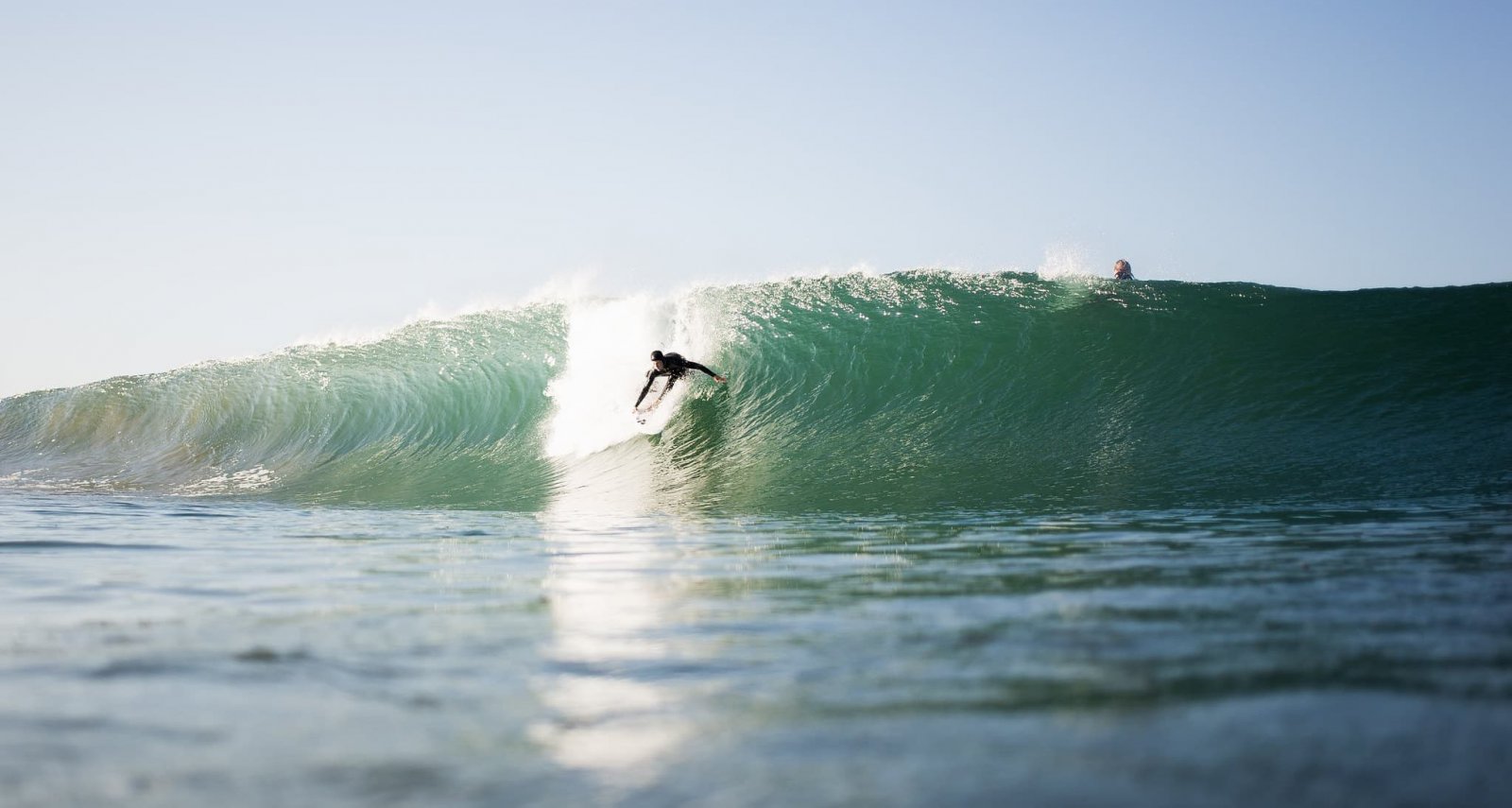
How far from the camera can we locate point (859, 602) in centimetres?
330

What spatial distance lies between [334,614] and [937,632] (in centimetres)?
175

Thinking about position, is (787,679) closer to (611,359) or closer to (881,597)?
(881,597)

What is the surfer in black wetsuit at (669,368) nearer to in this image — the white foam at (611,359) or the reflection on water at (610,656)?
the white foam at (611,359)

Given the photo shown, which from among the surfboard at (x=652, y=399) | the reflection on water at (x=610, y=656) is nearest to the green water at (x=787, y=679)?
the reflection on water at (x=610, y=656)

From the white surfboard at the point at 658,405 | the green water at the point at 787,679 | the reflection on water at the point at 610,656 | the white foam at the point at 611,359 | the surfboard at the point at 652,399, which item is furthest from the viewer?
the white foam at the point at 611,359

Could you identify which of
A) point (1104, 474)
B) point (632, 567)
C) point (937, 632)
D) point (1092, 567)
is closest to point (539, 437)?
point (1104, 474)

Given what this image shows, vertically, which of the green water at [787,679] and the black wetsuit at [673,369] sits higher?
the black wetsuit at [673,369]

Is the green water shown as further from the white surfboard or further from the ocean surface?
the white surfboard

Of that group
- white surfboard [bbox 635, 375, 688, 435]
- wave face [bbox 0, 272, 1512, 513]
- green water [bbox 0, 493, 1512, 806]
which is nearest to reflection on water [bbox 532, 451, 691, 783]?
green water [bbox 0, 493, 1512, 806]

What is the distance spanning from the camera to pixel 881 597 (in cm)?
341

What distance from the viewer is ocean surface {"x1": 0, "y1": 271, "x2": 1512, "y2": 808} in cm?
167

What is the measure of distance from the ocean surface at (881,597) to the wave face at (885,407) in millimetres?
76

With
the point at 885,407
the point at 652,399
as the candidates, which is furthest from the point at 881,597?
the point at 652,399

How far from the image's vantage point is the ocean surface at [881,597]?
1674mm
